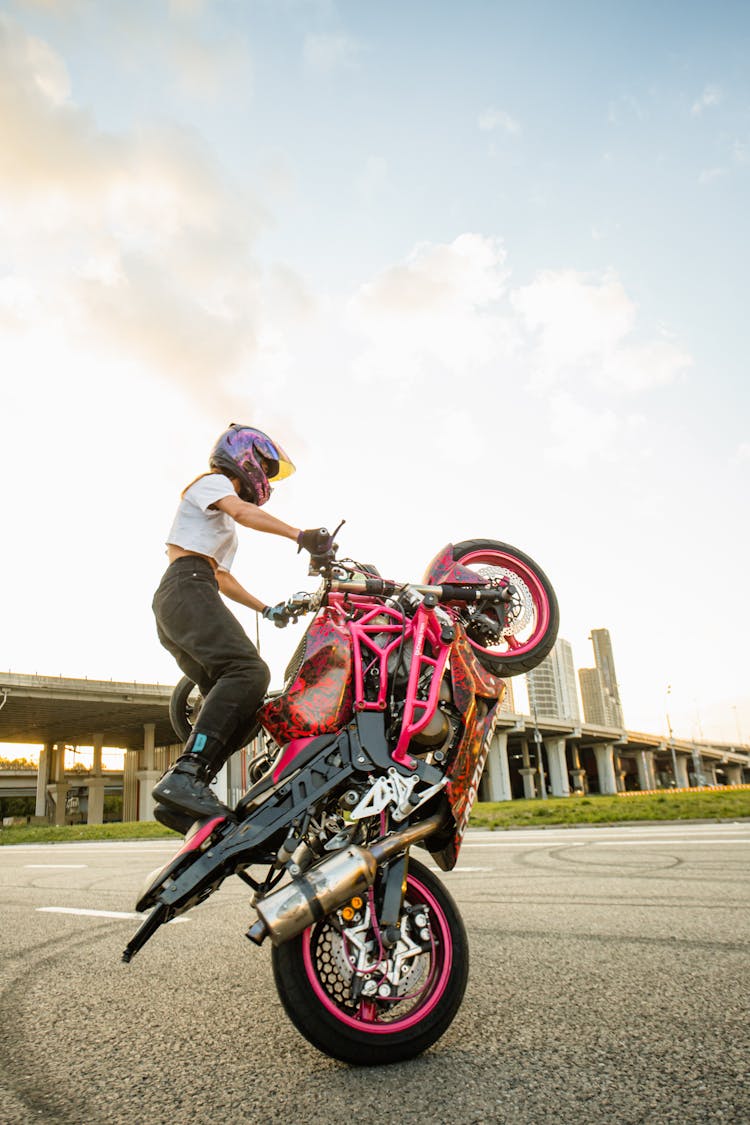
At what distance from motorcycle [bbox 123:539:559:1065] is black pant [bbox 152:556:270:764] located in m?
0.14

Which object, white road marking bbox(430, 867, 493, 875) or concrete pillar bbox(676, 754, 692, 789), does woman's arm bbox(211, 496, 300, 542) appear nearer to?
white road marking bbox(430, 867, 493, 875)

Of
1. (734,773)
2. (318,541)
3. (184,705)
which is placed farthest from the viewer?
(734,773)

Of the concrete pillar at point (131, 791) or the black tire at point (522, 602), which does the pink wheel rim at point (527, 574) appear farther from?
the concrete pillar at point (131, 791)

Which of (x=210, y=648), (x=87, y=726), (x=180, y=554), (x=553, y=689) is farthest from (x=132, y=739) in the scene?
(x=553, y=689)

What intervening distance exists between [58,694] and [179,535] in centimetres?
4303

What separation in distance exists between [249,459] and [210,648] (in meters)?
1.04

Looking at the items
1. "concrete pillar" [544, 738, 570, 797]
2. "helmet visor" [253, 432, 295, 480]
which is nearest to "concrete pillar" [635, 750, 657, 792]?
"concrete pillar" [544, 738, 570, 797]

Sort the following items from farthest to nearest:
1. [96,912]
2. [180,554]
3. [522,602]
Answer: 1. [96,912]
2. [522,602]
3. [180,554]

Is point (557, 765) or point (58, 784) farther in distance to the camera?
point (557, 765)

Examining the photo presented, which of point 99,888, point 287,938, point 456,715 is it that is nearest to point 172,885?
point 287,938

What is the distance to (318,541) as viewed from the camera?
121 inches

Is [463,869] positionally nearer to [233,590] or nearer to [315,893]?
[233,590]

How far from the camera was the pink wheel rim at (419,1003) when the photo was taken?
238 centimetres

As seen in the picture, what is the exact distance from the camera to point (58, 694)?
137 ft
